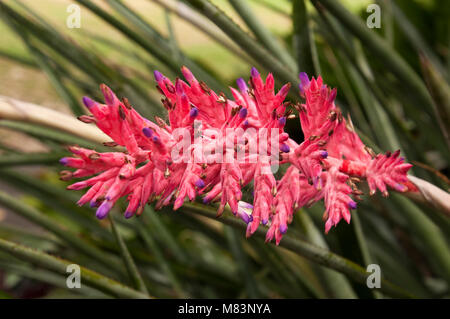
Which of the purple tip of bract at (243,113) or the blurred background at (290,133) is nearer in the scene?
the purple tip of bract at (243,113)

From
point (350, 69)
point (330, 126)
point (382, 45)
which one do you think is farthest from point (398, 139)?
point (330, 126)

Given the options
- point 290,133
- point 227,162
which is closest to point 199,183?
point 227,162

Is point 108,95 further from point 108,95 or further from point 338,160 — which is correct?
point 338,160

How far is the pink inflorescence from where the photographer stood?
0.17 m

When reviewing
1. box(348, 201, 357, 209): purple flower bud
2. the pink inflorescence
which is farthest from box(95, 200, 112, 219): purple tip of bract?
box(348, 201, 357, 209): purple flower bud

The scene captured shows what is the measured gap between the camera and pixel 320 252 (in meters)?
0.28

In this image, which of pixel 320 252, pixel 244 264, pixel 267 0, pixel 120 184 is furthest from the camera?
pixel 267 0

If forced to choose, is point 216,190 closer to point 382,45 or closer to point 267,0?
point 382,45

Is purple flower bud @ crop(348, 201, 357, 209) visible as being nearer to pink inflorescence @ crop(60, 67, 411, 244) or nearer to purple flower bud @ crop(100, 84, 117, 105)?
pink inflorescence @ crop(60, 67, 411, 244)

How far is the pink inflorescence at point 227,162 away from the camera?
0.17 meters

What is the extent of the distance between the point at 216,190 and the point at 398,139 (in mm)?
410

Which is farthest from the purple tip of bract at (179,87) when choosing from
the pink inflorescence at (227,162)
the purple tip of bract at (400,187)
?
the purple tip of bract at (400,187)

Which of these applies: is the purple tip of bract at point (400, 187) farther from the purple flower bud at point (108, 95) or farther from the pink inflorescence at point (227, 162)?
the purple flower bud at point (108, 95)
